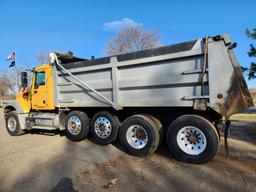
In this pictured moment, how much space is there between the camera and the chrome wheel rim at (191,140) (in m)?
4.66

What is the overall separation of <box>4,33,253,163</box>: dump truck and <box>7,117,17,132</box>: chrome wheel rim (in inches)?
60.4

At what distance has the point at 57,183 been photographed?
3945 mm

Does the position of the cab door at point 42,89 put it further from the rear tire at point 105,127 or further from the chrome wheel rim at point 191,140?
the chrome wheel rim at point 191,140

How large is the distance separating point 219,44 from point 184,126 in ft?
6.00

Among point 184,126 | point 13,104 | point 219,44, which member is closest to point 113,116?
point 184,126

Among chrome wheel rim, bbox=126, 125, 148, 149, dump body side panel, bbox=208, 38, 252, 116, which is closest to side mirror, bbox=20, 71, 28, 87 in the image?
chrome wheel rim, bbox=126, 125, 148, 149

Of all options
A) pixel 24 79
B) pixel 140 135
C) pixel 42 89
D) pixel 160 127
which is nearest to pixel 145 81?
pixel 160 127

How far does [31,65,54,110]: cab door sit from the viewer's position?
24.1ft

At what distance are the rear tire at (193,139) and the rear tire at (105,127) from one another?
162 cm

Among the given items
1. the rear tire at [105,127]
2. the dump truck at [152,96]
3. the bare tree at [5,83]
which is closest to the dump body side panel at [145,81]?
the dump truck at [152,96]

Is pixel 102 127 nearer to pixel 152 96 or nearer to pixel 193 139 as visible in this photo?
pixel 152 96

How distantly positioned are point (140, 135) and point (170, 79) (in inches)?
61.5

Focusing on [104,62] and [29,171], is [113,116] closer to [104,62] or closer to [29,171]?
[104,62]

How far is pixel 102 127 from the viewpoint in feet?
20.4
